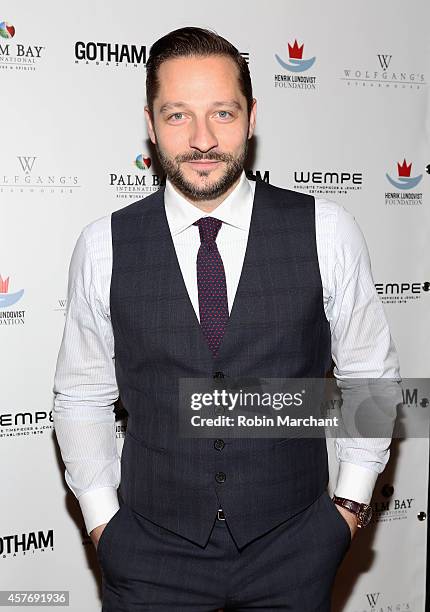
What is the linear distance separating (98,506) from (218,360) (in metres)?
0.48

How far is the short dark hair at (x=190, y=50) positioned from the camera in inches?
65.4

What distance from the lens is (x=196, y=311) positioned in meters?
1.64

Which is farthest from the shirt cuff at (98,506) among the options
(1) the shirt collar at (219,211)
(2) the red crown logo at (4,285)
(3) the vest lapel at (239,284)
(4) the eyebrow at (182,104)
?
(4) the eyebrow at (182,104)

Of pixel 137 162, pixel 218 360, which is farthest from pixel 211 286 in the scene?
pixel 137 162

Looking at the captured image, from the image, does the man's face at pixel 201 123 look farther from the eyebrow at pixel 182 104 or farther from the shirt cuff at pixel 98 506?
the shirt cuff at pixel 98 506

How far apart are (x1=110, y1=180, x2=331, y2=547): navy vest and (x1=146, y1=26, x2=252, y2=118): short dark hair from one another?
0.28 m

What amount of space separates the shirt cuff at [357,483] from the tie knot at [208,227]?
62cm

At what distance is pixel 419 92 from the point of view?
2.59 metres

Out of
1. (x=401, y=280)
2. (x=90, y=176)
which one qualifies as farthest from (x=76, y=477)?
(x=401, y=280)

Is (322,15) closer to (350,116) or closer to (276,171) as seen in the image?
(350,116)

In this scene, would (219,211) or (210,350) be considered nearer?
(210,350)

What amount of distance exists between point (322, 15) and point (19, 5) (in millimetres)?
972

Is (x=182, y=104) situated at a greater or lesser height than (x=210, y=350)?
greater

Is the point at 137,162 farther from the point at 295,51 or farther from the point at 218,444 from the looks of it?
the point at 218,444
